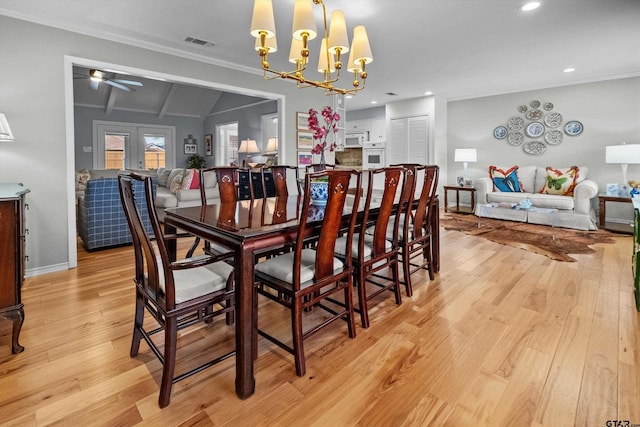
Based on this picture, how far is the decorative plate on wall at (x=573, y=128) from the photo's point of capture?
5781 millimetres

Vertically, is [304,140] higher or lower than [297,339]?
higher

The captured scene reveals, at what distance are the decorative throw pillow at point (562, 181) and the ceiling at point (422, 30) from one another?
1538 mm

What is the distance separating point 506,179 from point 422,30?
3.79 metres

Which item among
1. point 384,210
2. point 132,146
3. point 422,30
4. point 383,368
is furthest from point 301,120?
point 132,146

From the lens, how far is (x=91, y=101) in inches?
328

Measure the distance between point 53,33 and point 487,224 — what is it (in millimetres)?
6101

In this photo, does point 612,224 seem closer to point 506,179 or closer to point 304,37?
point 506,179

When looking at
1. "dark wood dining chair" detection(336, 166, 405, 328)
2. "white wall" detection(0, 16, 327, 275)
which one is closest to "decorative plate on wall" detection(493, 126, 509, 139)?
"dark wood dining chair" detection(336, 166, 405, 328)

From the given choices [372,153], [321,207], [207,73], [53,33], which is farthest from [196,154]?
[321,207]

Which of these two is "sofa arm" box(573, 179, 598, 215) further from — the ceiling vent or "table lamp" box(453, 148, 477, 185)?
the ceiling vent

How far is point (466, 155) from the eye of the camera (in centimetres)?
672

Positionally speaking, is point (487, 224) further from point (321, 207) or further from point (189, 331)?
point (189, 331)

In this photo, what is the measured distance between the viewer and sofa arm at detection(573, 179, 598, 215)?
4.98 meters

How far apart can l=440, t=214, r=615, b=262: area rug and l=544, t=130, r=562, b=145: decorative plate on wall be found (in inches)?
69.3
